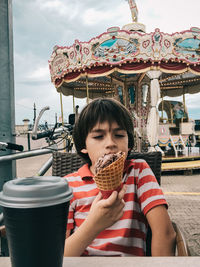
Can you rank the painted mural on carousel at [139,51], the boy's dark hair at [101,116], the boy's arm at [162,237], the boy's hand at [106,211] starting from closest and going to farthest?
1. the boy's hand at [106,211]
2. the boy's arm at [162,237]
3. the boy's dark hair at [101,116]
4. the painted mural on carousel at [139,51]

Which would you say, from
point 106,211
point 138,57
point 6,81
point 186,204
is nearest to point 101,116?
point 106,211

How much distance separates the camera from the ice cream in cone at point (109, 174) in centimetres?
A: 81

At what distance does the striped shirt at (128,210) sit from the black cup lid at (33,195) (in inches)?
26.4

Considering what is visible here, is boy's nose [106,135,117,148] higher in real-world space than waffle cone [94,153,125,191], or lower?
higher

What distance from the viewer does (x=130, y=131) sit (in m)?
1.29

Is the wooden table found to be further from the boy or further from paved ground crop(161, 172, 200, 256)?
paved ground crop(161, 172, 200, 256)

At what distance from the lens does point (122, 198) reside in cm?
92

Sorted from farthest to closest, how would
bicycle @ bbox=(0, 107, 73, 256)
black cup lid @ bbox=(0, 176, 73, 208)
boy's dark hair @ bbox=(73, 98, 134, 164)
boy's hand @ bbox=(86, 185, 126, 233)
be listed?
bicycle @ bbox=(0, 107, 73, 256), boy's dark hair @ bbox=(73, 98, 134, 164), boy's hand @ bbox=(86, 185, 126, 233), black cup lid @ bbox=(0, 176, 73, 208)

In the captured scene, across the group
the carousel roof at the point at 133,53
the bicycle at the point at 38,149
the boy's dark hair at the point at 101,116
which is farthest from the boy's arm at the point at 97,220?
the carousel roof at the point at 133,53

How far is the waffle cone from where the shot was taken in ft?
2.65

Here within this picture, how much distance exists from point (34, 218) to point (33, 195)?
47mm

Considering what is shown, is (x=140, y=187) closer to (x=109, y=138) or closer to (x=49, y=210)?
(x=109, y=138)

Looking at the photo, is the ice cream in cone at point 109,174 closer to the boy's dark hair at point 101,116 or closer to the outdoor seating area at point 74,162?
the boy's dark hair at point 101,116

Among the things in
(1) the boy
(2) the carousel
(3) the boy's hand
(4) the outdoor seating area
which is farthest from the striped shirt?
(2) the carousel
